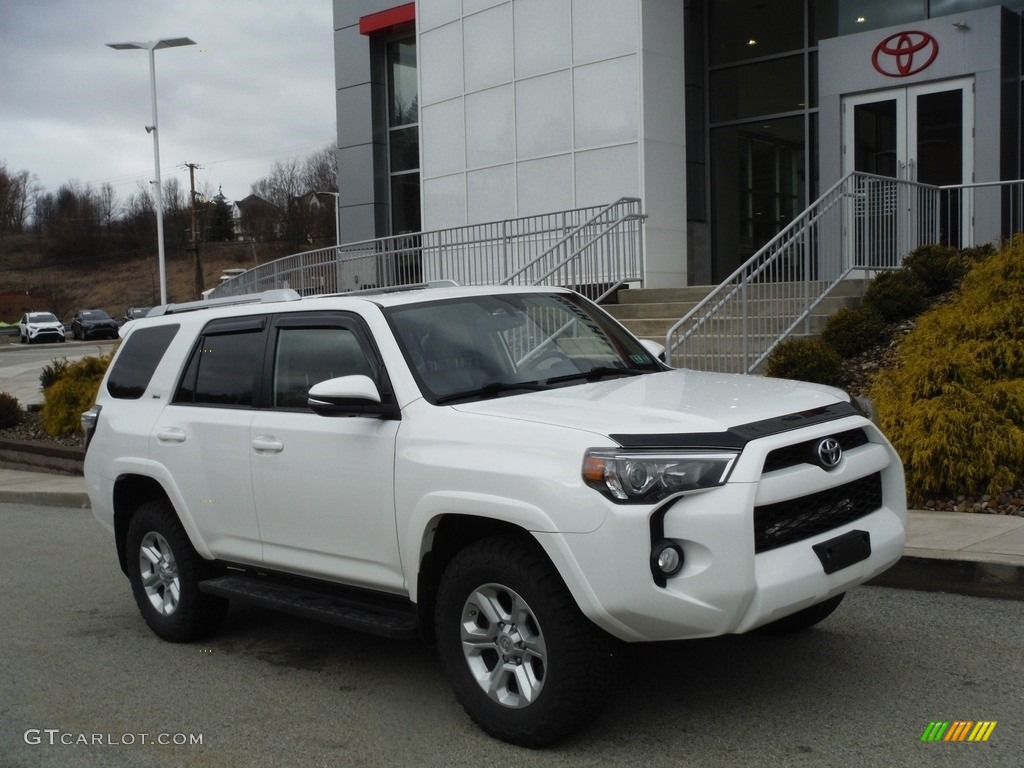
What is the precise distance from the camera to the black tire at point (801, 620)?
209 inches

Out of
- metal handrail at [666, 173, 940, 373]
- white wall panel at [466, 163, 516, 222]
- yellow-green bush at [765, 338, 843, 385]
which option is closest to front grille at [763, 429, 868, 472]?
yellow-green bush at [765, 338, 843, 385]

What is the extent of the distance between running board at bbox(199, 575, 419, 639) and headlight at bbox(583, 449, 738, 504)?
4.16 ft

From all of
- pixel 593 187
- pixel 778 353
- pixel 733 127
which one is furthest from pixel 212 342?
pixel 733 127

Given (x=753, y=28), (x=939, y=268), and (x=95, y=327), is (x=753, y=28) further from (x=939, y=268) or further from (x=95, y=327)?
(x=95, y=327)

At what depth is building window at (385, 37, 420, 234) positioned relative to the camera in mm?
25203

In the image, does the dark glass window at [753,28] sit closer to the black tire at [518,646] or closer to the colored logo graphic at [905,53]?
the colored logo graphic at [905,53]

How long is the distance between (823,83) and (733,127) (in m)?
3.16

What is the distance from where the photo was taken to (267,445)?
5.32 metres

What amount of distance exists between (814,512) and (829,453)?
246 mm

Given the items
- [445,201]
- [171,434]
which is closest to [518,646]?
[171,434]

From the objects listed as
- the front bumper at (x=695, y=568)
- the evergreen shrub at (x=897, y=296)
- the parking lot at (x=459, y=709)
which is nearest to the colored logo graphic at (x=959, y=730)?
the parking lot at (x=459, y=709)

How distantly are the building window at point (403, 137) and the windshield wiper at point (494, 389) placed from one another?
20493 millimetres

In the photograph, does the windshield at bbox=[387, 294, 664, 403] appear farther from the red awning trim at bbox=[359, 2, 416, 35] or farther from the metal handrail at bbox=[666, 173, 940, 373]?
the red awning trim at bbox=[359, 2, 416, 35]

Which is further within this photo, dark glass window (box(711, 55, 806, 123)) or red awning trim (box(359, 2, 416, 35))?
red awning trim (box(359, 2, 416, 35))
